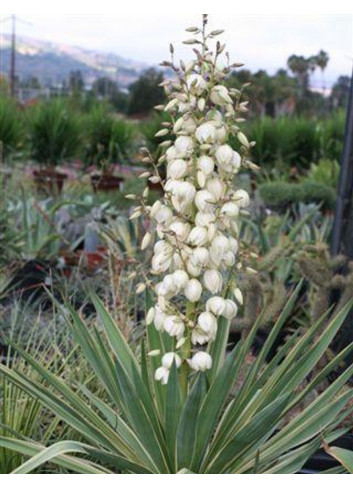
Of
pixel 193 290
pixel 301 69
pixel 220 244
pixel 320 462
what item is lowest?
pixel 320 462

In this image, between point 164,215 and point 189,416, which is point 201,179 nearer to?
point 164,215

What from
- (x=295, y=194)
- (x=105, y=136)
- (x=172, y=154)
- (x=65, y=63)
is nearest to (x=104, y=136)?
(x=105, y=136)

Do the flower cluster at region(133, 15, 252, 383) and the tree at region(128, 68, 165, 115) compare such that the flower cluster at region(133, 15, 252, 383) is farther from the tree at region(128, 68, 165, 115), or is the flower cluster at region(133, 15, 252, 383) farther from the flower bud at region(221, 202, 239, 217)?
the tree at region(128, 68, 165, 115)

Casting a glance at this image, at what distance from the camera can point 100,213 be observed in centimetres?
727

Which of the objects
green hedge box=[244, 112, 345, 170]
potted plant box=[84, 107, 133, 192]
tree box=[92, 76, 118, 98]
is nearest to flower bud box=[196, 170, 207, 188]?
green hedge box=[244, 112, 345, 170]

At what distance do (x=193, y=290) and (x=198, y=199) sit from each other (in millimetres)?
243

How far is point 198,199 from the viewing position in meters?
2.31

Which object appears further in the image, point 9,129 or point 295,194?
point 9,129

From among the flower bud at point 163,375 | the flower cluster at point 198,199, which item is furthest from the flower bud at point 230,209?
the flower bud at point 163,375

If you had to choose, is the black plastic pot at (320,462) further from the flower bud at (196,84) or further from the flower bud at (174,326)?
the flower bud at (196,84)

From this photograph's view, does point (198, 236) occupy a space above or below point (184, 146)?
below

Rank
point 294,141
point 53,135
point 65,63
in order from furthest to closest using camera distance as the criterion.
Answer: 1. point 65,63
2. point 294,141
3. point 53,135

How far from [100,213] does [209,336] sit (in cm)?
497

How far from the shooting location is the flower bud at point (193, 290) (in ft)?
7.58
